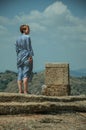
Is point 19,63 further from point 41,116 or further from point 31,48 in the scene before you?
point 41,116

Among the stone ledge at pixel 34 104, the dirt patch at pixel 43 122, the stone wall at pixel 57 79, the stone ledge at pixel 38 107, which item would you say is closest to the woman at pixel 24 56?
the stone wall at pixel 57 79

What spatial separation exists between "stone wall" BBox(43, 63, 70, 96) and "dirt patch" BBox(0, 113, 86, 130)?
318 cm

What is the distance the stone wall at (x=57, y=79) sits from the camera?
1197cm

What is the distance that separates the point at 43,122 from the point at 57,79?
4.45 metres

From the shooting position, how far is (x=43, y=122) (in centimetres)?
791

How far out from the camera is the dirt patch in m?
7.40

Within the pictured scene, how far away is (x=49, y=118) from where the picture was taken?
8.20 metres

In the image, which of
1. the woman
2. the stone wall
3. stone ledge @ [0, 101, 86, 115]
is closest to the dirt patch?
stone ledge @ [0, 101, 86, 115]

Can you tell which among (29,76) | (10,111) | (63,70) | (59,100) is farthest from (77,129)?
(63,70)

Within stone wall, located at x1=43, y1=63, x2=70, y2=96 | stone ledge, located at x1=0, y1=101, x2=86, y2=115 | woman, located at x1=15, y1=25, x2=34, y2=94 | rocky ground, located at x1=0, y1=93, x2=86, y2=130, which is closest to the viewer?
rocky ground, located at x1=0, y1=93, x2=86, y2=130

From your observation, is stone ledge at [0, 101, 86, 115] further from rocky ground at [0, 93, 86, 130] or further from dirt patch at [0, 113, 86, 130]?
dirt patch at [0, 113, 86, 130]

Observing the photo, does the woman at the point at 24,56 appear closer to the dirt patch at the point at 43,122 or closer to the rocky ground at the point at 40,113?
the rocky ground at the point at 40,113

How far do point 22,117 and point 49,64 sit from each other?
428 cm

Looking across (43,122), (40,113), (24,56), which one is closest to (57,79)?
(24,56)
